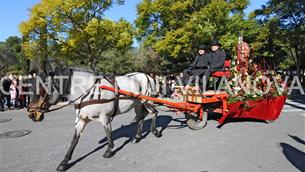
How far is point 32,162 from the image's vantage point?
5.22 meters

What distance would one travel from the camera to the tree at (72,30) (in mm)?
20906

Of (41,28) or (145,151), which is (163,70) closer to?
(41,28)

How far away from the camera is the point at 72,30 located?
21.6 metres

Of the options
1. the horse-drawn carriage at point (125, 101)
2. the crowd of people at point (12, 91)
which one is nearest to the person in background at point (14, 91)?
the crowd of people at point (12, 91)

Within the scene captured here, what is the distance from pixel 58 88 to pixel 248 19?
26022mm

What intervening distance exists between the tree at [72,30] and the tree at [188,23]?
4084 millimetres

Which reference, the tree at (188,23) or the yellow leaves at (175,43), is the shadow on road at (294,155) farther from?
the yellow leaves at (175,43)

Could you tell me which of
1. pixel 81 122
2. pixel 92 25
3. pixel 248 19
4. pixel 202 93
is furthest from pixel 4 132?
pixel 248 19

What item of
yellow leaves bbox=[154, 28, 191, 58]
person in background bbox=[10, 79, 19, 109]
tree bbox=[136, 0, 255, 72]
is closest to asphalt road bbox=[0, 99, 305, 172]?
person in background bbox=[10, 79, 19, 109]

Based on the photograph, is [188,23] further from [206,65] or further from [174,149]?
[174,149]

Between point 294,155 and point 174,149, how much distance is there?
7.53 ft

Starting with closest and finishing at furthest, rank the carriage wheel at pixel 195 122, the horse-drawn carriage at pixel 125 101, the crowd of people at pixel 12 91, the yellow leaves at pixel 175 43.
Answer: the horse-drawn carriage at pixel 125 101, the carriage wheel at pixel 195 122, the crowd of people at pixel 12 91, the yellow leaves at pixel 175 43

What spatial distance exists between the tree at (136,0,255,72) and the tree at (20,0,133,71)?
13.4ft

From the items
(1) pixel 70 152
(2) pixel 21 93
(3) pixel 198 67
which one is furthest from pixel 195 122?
(2) pixel 21 93
